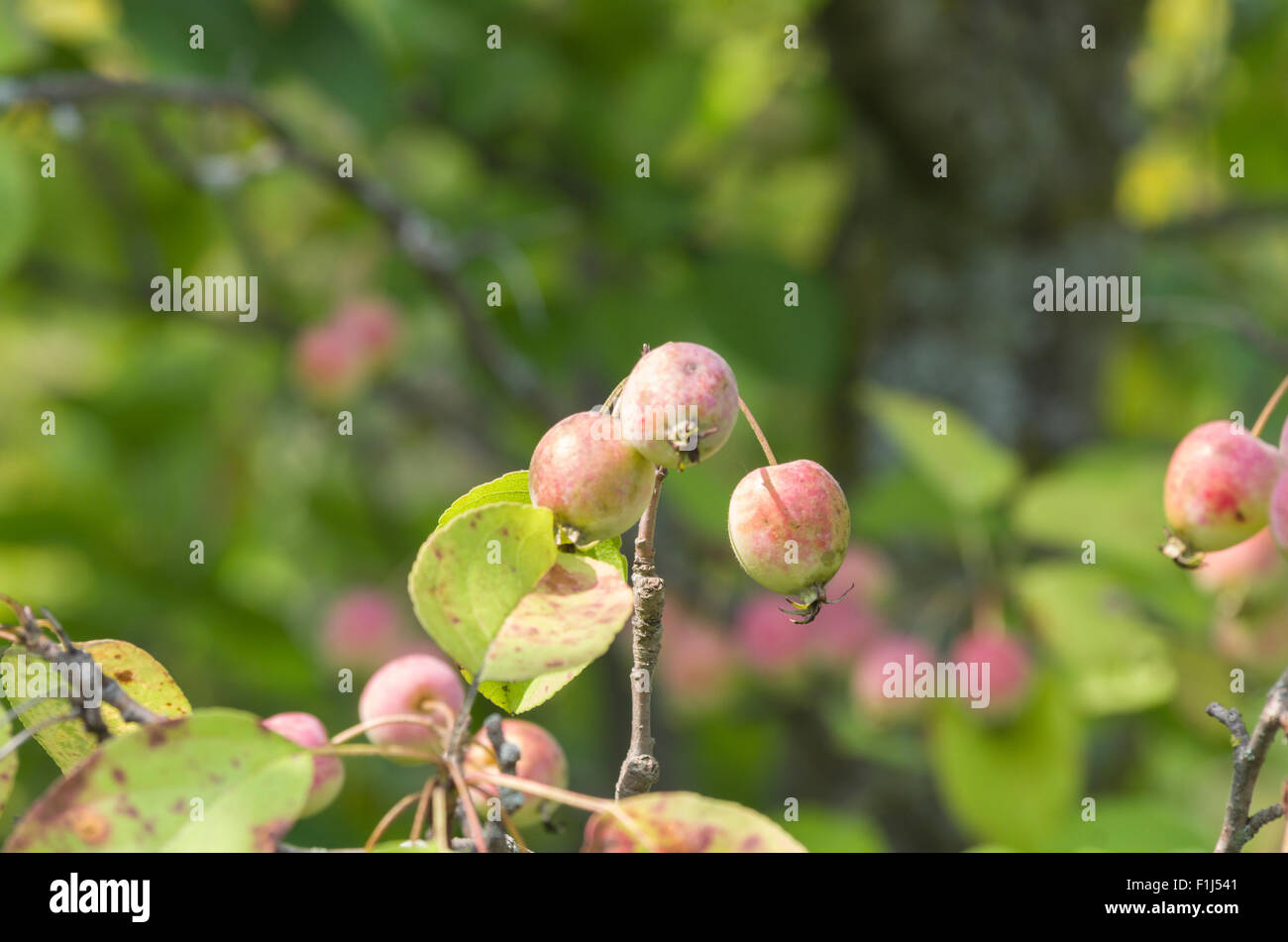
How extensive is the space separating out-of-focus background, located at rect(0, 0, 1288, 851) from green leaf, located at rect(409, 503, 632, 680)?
71 centimetres

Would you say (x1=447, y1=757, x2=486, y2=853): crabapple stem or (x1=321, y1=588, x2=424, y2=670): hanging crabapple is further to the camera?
(x1=321, y1=588, x2=424, y2=670): hanging crabapple

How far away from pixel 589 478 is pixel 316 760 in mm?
142

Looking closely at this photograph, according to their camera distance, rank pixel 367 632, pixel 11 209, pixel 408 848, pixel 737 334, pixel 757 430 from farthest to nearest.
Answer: pixel 367 632 < pixel 737 334 < pixel 11 209 < pixel 757 430 < pixel 408 848

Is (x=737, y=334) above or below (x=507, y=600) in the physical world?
above

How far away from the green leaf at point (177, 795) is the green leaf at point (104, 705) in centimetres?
6

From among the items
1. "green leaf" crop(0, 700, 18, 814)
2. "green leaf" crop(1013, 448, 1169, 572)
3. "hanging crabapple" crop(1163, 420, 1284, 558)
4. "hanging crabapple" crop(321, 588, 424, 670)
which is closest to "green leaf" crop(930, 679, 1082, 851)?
"green leaf" crop(1013, 448, 1169, 572)

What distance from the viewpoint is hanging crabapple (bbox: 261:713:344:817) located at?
0.42 m

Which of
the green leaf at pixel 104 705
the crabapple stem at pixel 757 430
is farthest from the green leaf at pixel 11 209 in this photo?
the crabapple stem at pixel 757 430

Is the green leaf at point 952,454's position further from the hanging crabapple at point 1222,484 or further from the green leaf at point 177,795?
the green leaf at point 177,795

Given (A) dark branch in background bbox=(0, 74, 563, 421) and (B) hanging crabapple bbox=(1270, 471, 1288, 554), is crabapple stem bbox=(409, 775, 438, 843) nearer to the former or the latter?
(B) hanging crabapple bbox=(1270, 471, 1288, 554)

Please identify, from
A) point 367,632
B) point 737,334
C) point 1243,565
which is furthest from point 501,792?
point 367,632

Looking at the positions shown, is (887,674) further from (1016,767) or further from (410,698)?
(410,698)

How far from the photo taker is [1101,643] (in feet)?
3.76
